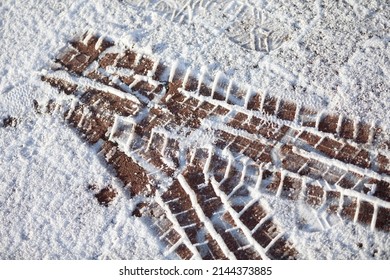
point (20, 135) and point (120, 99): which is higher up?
point (120, 99)

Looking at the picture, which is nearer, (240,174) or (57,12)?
(240,174)

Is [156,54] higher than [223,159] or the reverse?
higher

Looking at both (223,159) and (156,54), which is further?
(156,54)
